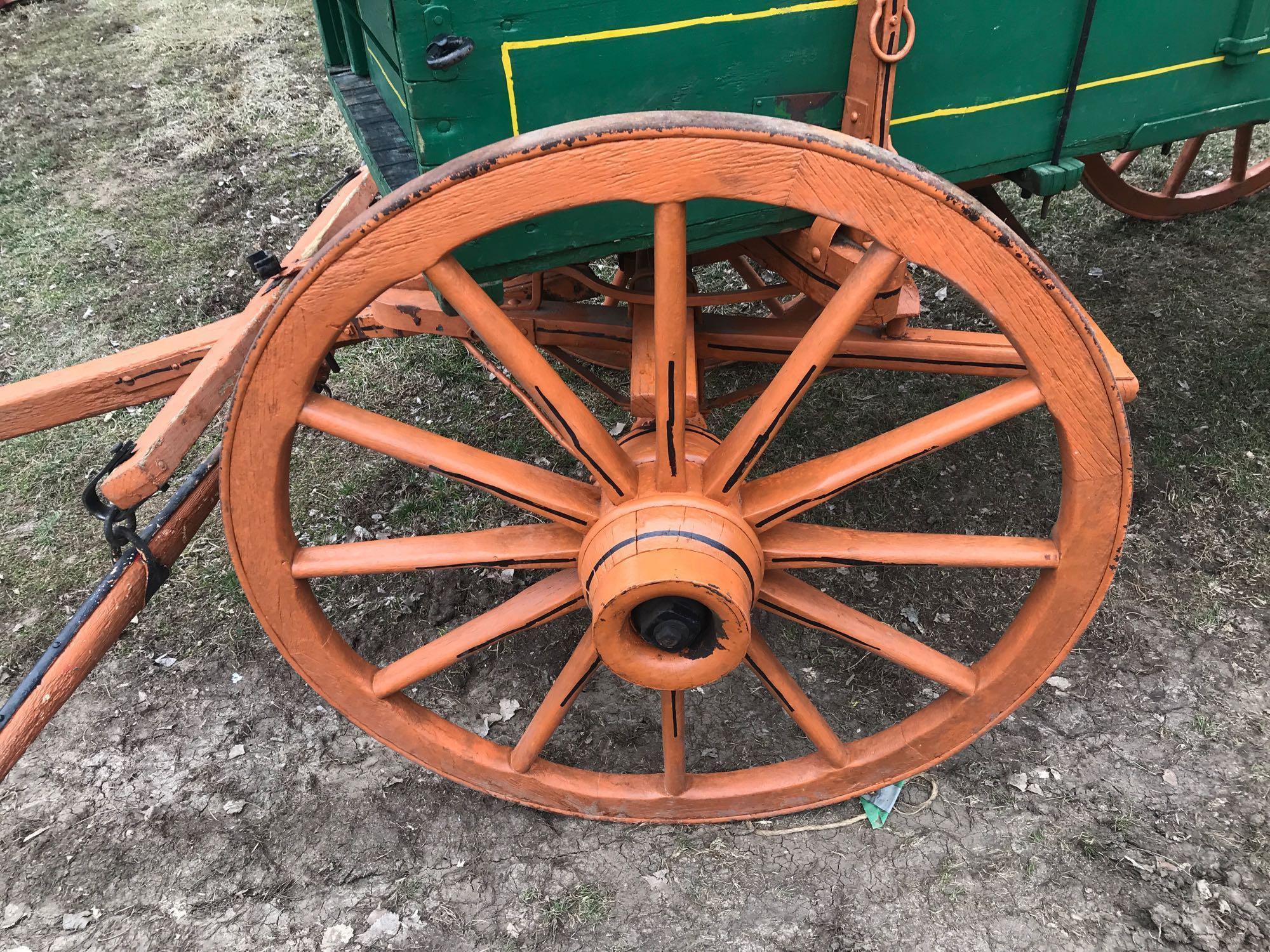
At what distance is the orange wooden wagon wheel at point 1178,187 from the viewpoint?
11.2 ft

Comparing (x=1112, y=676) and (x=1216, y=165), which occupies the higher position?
(x=1216, y=165)

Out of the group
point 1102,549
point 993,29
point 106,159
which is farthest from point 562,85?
point 106,159

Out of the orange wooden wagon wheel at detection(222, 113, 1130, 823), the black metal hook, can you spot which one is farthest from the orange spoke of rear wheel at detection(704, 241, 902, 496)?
the black metal hook

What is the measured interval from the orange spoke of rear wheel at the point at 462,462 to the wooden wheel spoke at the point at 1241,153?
10.3 feet

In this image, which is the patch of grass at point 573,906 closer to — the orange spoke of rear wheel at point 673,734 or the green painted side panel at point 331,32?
the orange spoke of rear wheel at point 673,734

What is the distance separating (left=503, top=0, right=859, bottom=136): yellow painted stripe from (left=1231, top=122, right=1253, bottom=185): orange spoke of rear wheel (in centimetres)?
273

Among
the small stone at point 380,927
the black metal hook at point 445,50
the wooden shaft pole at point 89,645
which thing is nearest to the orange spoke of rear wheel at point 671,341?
the black metal hook at point 445,50

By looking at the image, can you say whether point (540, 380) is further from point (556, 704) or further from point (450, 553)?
point (556, 704)

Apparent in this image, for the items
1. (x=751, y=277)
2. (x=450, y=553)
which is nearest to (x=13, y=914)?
(x=450, y=553)

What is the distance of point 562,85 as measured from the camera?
1469mm

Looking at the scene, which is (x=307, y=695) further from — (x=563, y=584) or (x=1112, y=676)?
(x=1112, y=676)

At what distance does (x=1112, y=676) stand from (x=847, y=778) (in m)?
0.99

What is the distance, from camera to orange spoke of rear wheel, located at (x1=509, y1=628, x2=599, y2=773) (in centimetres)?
188

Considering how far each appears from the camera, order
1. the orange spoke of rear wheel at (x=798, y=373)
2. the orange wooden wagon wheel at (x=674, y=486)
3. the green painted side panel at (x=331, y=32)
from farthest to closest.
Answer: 1. the green painted side panel at (x=331, y=32)
2. the orange spoke of rear wheel at (x=798, y=373)
3. the orange wooden wagon wheel at (x=674, y=486)
